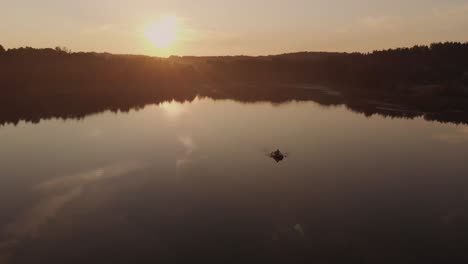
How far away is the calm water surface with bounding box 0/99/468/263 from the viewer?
22750 mm

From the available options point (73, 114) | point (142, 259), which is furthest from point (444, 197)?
point (73, 114)

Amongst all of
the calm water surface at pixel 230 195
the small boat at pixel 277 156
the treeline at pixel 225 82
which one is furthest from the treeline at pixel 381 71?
the small boat at pixel 277 156

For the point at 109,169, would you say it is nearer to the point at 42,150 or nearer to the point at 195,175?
the point at 195,175

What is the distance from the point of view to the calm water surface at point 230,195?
22.8 m

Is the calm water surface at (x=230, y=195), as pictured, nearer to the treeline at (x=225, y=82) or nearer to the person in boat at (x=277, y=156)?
the person in boat at (x=277, y=156)

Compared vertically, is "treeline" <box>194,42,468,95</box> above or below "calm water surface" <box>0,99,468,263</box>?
above

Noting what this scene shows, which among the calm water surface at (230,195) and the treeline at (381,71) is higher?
the treeline at (381,71)

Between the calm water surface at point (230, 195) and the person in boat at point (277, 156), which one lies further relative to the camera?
the person in boat at point (277, 156)

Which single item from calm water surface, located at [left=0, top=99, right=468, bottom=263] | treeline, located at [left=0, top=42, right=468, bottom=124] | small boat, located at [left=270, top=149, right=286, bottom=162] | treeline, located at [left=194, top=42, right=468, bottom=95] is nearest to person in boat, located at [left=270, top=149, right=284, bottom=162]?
small boat, located at [left=270, top=149, right=286, bottom=162]

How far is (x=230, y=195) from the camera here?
1213 inches

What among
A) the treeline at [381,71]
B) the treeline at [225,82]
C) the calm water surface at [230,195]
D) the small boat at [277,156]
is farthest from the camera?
the treeline at [381,71]

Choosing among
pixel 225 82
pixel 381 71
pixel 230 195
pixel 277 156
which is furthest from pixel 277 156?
pixel 225 82

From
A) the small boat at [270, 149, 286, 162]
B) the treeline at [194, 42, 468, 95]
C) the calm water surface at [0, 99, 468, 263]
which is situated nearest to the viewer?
the calm water surface at [0, 99, 468, 263]

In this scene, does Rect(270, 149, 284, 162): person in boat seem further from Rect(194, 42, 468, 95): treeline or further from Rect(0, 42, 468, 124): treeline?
Rect(194, 42, 468, 95): treeline
